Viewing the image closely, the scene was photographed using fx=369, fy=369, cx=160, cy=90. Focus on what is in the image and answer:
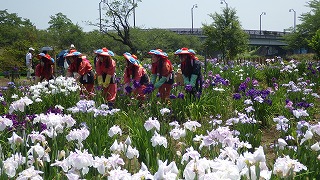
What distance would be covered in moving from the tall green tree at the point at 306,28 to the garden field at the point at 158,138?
31.1m

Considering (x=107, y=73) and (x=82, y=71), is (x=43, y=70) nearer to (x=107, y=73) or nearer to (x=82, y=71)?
(x=82, y=71)

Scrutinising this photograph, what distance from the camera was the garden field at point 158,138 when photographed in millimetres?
1827

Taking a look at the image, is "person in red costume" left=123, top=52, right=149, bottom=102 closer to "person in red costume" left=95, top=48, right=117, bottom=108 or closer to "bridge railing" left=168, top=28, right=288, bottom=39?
"person in red costume" left=95, top=48, right=117, bottom=108

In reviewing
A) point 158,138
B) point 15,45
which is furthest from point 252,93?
point 15,45

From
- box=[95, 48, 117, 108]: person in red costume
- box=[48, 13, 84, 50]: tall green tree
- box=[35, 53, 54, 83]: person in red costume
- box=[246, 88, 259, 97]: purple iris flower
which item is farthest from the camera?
box=[48, 13, 84, 50]: tall green tree

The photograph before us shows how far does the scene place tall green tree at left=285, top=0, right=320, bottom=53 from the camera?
3784 cm

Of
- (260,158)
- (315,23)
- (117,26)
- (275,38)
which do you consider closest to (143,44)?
(117,26)

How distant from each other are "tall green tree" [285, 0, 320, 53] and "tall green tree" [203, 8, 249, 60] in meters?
14.5

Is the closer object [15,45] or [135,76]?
[135,76]

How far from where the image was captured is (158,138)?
246 centimetres

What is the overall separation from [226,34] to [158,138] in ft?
80.2

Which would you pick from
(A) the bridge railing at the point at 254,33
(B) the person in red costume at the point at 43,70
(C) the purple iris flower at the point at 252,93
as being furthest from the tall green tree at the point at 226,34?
(A) the bridge railing at the point at 254,33

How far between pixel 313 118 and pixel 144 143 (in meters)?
3.81

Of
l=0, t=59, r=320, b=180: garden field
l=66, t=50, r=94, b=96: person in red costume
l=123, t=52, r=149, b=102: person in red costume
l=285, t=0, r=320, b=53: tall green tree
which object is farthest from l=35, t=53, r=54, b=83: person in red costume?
l=285, t=0, r=320, b=53: tall green tree
